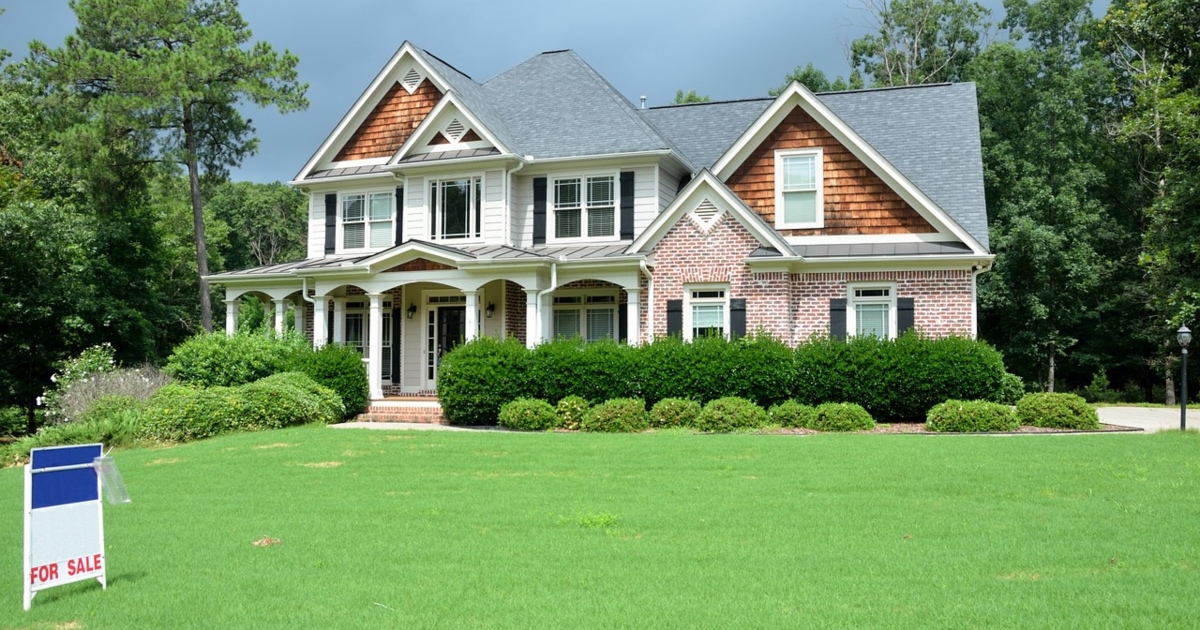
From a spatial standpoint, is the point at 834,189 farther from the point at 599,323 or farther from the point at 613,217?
the point at 599,323

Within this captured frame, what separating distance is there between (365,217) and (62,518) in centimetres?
1888

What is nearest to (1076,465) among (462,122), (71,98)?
(462,122)

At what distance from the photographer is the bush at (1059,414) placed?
53.0 feet

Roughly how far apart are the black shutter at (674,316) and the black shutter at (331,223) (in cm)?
965

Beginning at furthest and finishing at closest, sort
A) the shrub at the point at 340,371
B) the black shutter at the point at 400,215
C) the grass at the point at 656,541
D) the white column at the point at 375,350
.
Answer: the black shutter at the point at 400,215 → the white column at the point at 375,350 → the shrub at the point at 340,371 → the grass at the point at 656,541

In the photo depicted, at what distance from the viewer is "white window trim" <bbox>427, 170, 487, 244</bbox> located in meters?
23.0

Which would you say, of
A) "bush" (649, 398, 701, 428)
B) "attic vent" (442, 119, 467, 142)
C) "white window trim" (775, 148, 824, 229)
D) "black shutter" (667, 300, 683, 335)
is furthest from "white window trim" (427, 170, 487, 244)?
"bush" (649, 398, 701, 428)

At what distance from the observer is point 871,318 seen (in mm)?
20516

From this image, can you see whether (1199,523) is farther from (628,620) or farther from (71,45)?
(71,45)

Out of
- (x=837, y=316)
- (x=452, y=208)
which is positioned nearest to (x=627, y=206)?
(x=452, y=208)

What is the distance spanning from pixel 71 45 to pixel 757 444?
24471mm

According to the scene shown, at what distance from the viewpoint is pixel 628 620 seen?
17.7 feet

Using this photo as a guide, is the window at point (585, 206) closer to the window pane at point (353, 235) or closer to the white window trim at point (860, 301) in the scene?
the window pane at point (353, 235)

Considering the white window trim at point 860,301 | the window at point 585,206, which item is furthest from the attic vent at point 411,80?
the white window trim at point 860,301
